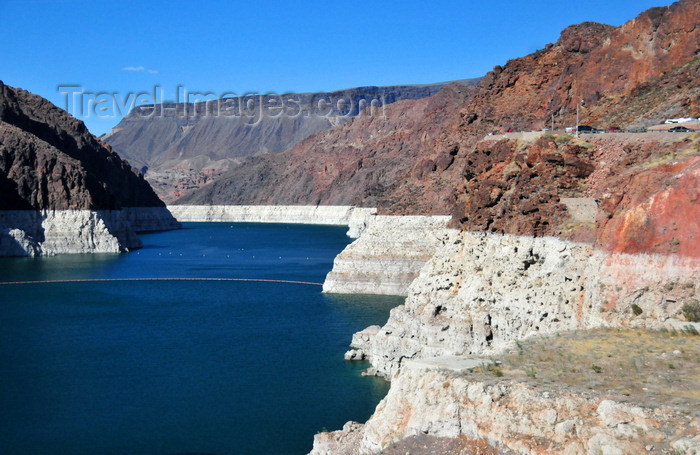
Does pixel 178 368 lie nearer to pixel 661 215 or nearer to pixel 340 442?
pixel 340 442

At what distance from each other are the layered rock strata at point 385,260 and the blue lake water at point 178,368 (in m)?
2.00

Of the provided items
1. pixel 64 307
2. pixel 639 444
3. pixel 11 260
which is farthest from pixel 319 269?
pixel 639 444

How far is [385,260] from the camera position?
62031 mm

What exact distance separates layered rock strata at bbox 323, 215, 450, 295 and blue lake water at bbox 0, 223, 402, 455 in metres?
2.00

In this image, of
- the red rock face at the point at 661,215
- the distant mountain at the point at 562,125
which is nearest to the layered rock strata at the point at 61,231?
the distant mountain at the point at 562,125

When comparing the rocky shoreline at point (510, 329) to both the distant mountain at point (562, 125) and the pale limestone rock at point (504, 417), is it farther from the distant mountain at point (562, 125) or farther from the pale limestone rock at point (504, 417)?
the distant mountain at point (562, 125)

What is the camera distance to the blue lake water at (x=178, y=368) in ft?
95.1

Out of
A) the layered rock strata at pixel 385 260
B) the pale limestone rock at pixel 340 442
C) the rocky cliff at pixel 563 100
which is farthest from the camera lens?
the layered rock strata at pixel 385 260

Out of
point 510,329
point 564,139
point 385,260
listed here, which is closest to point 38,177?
point 385,260

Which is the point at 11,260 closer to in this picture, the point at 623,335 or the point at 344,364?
the point at 344,364

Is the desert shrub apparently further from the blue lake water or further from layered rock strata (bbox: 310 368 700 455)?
layered rock strata (bbox: 310 368 700 455)

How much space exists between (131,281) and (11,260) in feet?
Result: 120

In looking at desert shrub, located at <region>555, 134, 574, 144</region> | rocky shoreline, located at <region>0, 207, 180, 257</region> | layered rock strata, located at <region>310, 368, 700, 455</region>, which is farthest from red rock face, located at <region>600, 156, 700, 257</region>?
rocky shoreline, located at <region>0, 207, 180, 257</region>

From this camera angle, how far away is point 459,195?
40.6 metres
